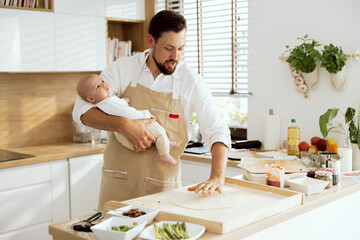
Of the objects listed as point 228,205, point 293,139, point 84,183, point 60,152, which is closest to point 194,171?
point 293,139

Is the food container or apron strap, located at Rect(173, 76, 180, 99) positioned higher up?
apron strap, located at Rect(173, 76, 180, 99)

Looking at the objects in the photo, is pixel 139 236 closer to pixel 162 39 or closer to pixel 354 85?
pixel 162 39

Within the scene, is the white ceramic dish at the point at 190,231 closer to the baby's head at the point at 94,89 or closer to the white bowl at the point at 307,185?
the white bowl at the point at 307,185

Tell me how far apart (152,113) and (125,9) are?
2.14 meters

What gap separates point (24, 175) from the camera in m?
3.42

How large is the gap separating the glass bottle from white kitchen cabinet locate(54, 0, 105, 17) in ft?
6.24

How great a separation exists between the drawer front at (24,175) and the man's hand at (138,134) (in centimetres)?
139

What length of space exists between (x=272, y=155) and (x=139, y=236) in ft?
6.05

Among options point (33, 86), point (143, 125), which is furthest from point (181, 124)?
point (33, 86)

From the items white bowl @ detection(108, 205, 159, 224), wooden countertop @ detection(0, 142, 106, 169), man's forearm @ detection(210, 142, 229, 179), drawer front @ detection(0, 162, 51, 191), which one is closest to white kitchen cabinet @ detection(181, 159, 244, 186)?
wooden countertop @ detection(0, 142, 106, 169)

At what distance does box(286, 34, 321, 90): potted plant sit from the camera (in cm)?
332

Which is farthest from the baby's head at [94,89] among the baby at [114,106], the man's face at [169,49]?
the man's face at [169,49]

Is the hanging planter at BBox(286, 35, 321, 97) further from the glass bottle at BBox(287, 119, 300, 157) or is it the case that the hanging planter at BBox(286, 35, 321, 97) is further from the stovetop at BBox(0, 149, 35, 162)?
the stovetop at BBox(0, 149, 35, 162)

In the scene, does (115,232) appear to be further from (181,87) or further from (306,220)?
(181,87)
